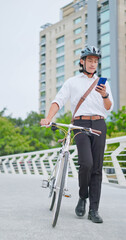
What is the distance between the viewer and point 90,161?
3910 millimetres

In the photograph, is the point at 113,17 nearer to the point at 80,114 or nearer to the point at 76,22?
the point at 76,22

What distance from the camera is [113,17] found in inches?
2264

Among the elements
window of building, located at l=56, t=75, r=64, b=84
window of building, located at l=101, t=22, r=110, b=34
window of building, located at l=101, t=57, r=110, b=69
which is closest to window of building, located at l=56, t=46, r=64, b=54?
window of building, located at l=56, t=75, r=64, b=84

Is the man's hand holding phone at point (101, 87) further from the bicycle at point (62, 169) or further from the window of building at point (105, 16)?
the window of building at point (105, 16)

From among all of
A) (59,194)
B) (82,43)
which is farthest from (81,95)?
(82,43)

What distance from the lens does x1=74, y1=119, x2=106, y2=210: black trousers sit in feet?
12.9

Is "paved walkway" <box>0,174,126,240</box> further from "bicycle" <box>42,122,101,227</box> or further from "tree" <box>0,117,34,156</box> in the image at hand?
"tree" <box>0,117,34,156</box>

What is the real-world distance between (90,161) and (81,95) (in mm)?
797

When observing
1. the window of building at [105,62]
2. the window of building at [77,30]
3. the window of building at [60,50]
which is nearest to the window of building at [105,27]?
the window of building at [105,62]

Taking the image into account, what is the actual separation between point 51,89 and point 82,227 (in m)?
70.9

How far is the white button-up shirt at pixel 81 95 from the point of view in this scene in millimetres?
4176

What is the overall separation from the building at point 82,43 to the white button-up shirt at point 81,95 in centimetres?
4604

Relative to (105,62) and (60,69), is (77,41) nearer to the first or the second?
(60,69)

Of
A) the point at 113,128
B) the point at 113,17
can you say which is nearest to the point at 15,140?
the point at 113,128
